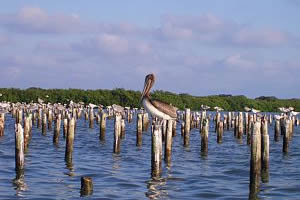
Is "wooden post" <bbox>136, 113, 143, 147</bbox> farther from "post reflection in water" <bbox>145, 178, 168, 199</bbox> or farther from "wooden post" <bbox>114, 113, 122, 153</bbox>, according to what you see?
"post reflection in water" <bbox>145, 178, 168, 199</bbox>

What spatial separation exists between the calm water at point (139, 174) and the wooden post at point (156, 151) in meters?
0.23

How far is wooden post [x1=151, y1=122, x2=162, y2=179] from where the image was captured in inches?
524

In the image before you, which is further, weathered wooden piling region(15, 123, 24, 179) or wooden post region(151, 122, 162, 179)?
weathered wooden piling region(15, 123, 24, 179)

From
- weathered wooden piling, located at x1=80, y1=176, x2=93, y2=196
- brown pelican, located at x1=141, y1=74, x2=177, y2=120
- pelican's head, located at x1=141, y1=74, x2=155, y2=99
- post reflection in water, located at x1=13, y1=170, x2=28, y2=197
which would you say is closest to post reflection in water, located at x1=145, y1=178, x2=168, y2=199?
weathered wooden piling, located at x1=80, y1=176, x2=93, y2=196

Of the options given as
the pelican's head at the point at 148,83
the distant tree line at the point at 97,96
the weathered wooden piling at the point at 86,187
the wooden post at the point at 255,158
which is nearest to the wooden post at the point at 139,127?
the pelican's head at the point at 148,83

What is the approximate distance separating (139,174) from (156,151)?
1502 mm

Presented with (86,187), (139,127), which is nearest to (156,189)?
(86,187)

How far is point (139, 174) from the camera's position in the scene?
1466 cm

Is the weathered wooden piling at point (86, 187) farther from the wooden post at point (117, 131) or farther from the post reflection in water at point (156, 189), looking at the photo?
the wooden post at point (117, 131)

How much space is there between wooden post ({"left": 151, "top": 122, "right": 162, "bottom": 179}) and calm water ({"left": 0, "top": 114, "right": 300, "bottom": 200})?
231 millimetres

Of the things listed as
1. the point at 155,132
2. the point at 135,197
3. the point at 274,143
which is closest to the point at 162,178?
the point at 155,132

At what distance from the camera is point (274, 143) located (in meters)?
25.5

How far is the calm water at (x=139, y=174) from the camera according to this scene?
12.1 metres

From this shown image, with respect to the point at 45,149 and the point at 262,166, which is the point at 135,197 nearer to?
the point at 262,166
